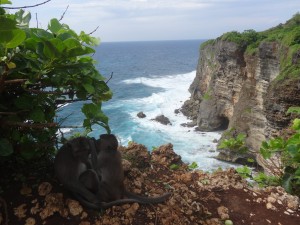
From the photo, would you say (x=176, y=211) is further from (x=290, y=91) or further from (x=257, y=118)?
(x=257, y=118)

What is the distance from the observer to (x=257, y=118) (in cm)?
2617

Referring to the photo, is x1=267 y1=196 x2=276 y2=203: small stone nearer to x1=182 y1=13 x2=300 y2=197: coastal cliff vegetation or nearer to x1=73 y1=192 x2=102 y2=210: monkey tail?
x1=73 y1=192 x2=102 y2=210: monkey tail

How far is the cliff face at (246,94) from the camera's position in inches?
663

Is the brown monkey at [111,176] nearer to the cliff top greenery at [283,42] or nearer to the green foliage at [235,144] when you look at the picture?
the green foliage at [235,144]

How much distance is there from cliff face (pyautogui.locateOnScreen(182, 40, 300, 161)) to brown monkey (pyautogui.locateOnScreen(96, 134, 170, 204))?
1437 centimetres

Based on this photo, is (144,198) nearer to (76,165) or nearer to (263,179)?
(76,165)

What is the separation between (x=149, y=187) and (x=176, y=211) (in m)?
0.48

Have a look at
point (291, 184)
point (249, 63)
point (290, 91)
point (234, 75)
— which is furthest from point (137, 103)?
point (291, 184)

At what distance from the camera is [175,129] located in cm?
3759

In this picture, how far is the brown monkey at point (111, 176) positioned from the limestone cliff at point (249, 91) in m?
14.2

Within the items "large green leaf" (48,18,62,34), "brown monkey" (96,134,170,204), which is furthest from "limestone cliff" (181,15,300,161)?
"large green leaf" (48,18,62,34)

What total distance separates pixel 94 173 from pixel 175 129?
34.6 meters

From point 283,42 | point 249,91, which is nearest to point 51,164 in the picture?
point 283,42

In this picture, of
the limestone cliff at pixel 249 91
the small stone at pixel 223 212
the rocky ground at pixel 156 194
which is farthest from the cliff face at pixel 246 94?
the small stone at pixel 223 212
